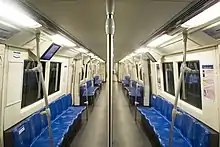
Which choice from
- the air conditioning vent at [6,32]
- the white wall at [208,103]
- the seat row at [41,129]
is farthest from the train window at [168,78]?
the air conditioning vent at [6,32]

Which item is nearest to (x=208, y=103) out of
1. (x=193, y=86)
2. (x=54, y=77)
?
(x=193, y=86)

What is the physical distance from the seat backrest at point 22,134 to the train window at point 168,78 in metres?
3.57

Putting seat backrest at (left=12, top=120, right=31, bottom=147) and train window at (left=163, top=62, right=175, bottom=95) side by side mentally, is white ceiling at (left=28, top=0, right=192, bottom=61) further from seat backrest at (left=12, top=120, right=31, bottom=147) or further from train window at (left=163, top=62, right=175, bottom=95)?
train window at (left=163, top=62, right=175, bottom=95)

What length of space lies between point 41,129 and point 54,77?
7.13 feet

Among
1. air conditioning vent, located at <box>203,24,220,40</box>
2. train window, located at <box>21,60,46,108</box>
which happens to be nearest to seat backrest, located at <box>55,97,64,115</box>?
train window, located at <box>21,60,46,108</box>

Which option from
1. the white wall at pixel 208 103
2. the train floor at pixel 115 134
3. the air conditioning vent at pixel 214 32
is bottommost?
the train floor at pixel 115 134

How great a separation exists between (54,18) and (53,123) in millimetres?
3288

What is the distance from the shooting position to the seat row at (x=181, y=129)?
2941 mm

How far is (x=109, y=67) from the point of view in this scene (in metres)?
1.50

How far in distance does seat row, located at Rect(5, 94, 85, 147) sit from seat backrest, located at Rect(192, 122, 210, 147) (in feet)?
7.34

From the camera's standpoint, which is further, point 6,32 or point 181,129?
point 181,129

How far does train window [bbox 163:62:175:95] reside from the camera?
17.3 feet

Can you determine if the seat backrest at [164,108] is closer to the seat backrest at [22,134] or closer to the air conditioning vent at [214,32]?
the air conditioning vent at [214,32]

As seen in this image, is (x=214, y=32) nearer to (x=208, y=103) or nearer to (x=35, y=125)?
(x=208, y=103)
